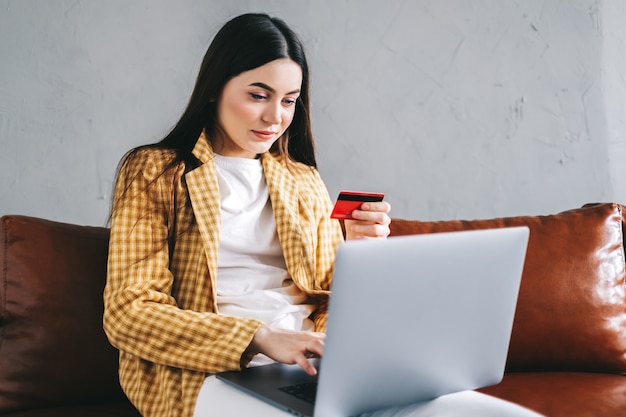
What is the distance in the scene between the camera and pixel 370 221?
4.46 feet

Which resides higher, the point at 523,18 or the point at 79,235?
the point at 523,18

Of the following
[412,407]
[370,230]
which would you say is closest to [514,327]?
[370,230]

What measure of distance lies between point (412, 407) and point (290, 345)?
0.64 ft

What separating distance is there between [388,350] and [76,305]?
2.54 feet

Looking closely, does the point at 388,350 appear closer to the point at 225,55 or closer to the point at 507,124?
the point at 225,55

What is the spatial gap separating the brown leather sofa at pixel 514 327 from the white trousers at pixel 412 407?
42 cm

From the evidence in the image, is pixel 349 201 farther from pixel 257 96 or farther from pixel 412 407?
pixel 412 407

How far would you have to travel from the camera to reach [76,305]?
1389 millimetres

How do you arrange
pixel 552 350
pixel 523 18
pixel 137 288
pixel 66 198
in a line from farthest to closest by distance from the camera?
1. pixel 523 18
2. pixel 66 198
3. pixel 552 350
4. pixel 137 288

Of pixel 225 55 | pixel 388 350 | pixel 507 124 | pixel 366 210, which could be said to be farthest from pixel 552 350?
pixel 225 55

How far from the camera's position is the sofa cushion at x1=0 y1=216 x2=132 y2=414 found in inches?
52.9

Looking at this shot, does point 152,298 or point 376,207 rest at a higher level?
point 376,207

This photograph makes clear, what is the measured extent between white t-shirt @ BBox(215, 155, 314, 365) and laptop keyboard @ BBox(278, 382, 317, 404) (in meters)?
0.32

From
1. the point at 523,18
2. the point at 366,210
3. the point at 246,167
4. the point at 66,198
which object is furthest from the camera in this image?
the point at 523,18
